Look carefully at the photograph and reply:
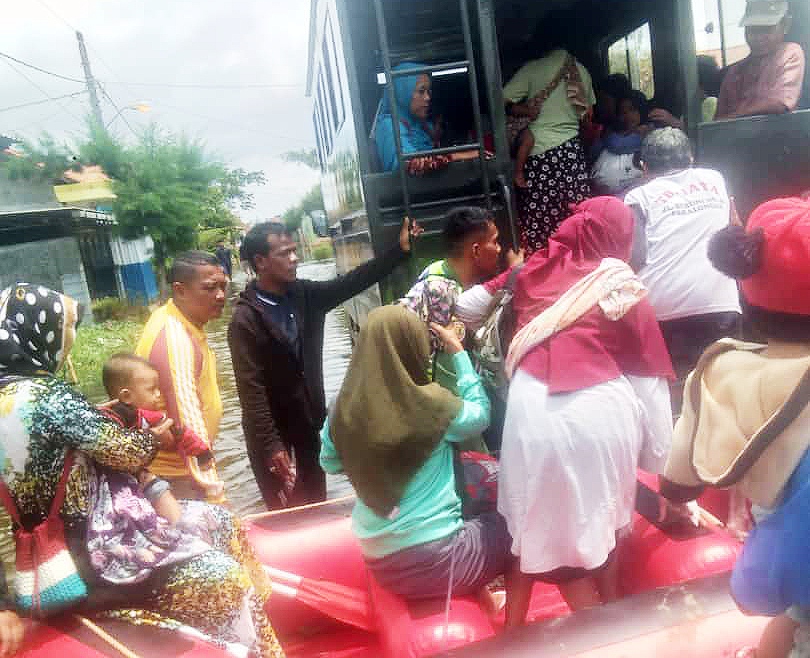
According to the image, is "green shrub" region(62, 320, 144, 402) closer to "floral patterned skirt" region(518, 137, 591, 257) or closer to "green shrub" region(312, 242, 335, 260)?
"floral patterned skirt" region(518, 137, 591, 257)

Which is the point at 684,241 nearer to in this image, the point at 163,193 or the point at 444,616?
the point at 444,616

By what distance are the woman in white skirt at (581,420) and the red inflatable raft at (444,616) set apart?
9.0 inches

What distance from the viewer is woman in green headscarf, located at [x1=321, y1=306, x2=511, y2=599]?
2156 millimetres

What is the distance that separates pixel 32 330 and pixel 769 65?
14.1ft

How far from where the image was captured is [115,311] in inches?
760

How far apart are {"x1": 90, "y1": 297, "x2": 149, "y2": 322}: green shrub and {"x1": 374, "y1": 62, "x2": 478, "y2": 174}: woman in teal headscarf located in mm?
16427

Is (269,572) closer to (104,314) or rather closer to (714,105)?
(714,105)

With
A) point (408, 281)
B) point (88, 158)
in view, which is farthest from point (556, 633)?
point (88, 158)

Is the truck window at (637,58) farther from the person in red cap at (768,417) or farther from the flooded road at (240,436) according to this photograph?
the person in red cap at (768,417)

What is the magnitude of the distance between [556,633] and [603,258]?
1.19 metres

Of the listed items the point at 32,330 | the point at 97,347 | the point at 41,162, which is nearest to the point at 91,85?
the point at 41,162

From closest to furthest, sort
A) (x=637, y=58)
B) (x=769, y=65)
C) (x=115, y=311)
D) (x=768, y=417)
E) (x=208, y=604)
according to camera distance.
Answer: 1. (x=768, y=417)
2. (x=208, y=604)
3. (x=769, y=65)
4. (x=637, y=58)
5. (x=115, y=311)

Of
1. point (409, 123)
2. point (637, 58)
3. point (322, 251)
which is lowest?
point (322, 251)

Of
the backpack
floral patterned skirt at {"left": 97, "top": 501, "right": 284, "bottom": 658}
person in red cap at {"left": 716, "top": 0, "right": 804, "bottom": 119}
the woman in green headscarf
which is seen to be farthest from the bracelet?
person in red cap at {"left": 716, "top": 0, "right": 804, "bottom": 119}
